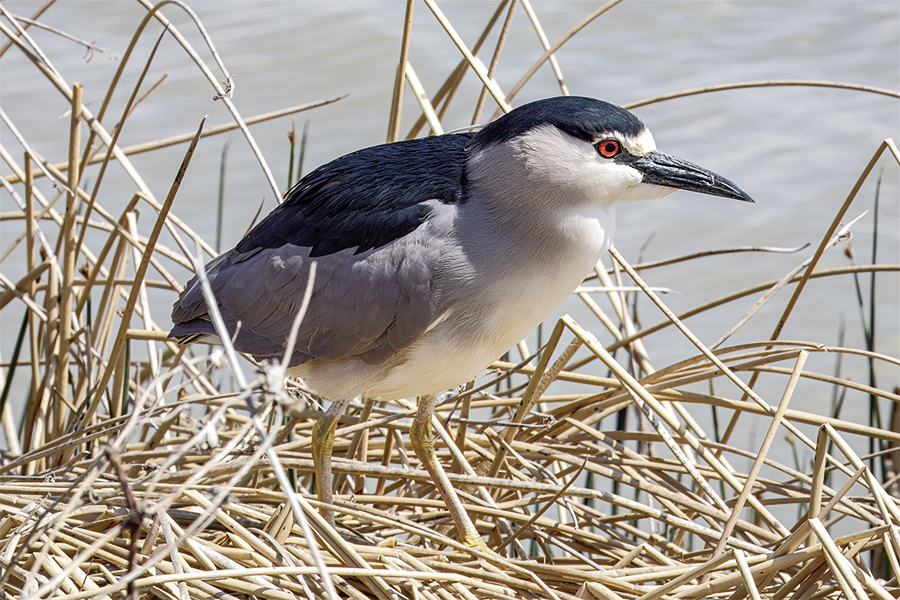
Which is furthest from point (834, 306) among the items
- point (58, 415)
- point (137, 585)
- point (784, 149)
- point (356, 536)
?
point (137, 585)

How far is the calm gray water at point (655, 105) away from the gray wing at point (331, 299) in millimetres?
2533

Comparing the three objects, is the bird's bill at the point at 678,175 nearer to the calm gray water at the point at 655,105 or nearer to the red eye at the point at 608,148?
the red eye at the point at 608,148

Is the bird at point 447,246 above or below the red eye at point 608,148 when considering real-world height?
below

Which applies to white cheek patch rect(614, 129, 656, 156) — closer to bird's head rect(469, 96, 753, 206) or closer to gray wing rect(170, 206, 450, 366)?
bird's head rect(469, 96, 753, 206)

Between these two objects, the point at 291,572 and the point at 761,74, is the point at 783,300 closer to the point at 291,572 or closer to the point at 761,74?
the point at 761,74

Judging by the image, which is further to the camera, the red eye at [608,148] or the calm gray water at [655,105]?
the calm gray water at [655,105]

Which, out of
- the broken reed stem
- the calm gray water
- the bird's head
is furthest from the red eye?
the calm gray water

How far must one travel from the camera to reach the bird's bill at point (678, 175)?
7.34ft

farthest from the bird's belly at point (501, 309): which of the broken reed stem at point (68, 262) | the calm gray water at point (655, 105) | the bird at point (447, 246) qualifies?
the calm gray water at point (655, 105)

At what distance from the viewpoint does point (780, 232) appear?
201 inches

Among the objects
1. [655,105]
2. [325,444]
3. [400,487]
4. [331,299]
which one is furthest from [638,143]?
[655,105]

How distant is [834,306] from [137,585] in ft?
13.3

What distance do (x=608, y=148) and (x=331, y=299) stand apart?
2.48 ft

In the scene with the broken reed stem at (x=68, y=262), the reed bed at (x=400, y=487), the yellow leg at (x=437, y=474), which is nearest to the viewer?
the reed bed at (x=400, y=487)
